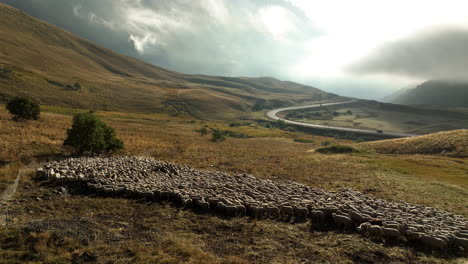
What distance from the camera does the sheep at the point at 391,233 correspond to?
1526cm

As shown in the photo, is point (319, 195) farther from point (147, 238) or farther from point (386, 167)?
point (386, 167)

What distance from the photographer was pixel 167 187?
23.1 metres

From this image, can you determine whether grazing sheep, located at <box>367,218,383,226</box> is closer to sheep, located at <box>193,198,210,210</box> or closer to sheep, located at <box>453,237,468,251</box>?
sheep, located at <box>453,237,468,251</box>

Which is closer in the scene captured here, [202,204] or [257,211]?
[257,211]

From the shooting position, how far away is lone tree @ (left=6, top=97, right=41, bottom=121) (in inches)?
1957

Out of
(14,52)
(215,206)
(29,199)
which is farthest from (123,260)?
(14,52)

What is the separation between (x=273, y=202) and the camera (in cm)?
2047

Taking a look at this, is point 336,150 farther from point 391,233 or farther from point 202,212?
point 202,212

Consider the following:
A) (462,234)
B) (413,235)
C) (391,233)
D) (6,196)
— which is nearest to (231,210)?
(391,233)

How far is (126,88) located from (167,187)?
19621 centimetres

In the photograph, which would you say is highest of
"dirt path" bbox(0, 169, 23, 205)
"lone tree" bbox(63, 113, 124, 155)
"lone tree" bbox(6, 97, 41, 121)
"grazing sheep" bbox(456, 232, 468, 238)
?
"lone tree" bbox(6, 97, 41, 121)

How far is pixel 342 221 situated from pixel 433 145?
2913 inches

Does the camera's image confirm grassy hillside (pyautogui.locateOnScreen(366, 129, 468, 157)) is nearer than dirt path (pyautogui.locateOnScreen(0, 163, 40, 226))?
No

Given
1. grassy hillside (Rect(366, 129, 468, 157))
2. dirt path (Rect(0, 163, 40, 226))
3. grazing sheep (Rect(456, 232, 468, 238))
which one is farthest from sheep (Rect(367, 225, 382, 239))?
grassy hillside (Rect(366, 129, 468, 157))
